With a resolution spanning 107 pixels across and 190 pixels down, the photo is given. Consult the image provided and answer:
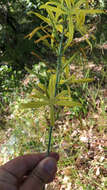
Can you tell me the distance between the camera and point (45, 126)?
1847mm

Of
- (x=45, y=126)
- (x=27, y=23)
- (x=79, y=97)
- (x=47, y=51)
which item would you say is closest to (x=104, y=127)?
(x=79, y=97)

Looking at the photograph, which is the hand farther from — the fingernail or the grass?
the grass

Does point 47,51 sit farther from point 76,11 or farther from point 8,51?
point 76,11

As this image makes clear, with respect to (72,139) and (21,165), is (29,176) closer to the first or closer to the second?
(21,165)

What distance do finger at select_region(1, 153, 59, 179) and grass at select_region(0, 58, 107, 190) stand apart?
42cm

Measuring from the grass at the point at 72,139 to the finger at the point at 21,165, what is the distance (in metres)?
0.42

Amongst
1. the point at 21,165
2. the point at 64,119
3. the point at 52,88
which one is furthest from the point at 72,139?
the point at 52,88

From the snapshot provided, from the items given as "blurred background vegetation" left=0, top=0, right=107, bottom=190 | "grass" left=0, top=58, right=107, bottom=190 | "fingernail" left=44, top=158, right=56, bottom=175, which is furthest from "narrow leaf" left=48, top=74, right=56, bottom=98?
→ "grass" left=0, top=58, right=107, bottom=190

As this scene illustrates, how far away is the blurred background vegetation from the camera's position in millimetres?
1430

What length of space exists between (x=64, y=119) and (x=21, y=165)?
42.1 inches

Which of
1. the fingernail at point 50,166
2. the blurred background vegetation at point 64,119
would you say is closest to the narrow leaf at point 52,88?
the blurred background vegetation at point 64,119

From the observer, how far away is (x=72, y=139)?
166cm

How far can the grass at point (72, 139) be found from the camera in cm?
140

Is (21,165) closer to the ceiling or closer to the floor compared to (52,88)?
closer to the floor
